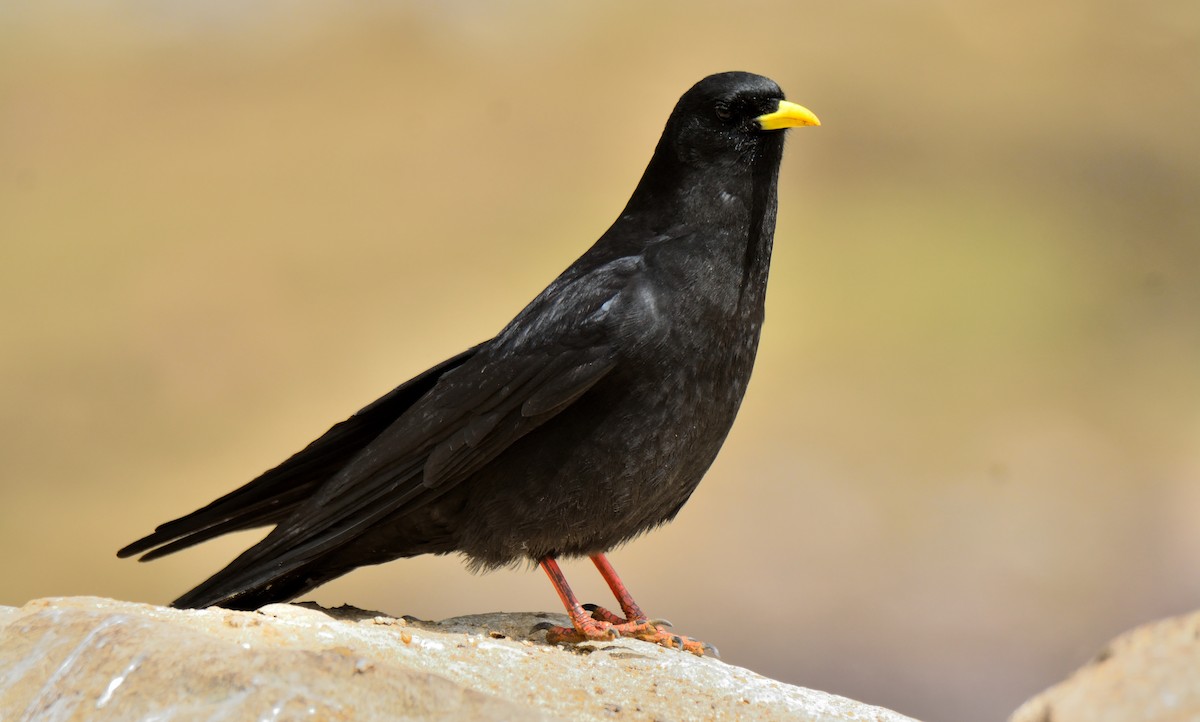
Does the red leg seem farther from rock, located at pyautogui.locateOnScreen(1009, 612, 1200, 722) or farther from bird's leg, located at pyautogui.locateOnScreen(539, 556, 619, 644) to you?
rock, located at pyautogui.locateOnScreen(1009, 612, 1200, 722)

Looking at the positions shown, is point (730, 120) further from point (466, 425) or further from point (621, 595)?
point (621, 595)

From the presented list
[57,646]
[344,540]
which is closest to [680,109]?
[344,540]

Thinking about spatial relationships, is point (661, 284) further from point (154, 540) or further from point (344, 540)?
point (154, 540)

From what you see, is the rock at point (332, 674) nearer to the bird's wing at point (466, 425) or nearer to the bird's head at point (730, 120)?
the bird's wing at point (466, 425)

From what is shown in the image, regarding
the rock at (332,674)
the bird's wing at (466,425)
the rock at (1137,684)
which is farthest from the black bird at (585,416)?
the rock at (1137,684)

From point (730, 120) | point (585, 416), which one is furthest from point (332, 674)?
point (730, 120)

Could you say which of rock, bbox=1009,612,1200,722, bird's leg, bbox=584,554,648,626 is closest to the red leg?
bird's leg, bbox=584,554,648,626

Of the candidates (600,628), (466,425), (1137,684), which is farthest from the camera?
(466,425)
